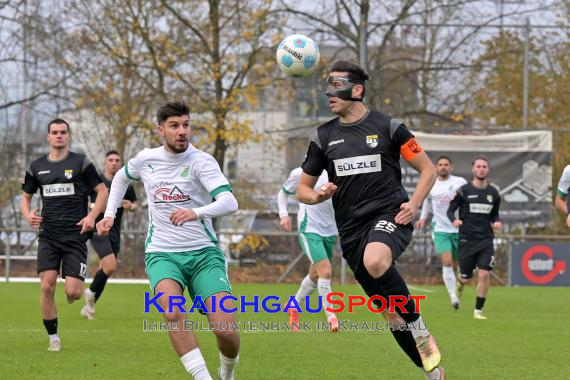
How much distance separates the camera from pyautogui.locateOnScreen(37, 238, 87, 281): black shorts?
1095 cm

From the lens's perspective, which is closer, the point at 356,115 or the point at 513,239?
the point at 356,115

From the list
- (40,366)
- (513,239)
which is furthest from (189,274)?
(513,239)

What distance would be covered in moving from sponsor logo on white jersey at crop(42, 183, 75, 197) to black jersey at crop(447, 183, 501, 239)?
23.3 ft

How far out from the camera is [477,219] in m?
16.0

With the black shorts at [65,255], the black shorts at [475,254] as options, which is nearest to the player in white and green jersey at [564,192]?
the black shorts at [475,254]

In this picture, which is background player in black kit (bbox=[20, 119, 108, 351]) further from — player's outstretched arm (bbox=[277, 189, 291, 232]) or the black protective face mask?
the black protective face mask

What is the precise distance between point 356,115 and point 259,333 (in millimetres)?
5323

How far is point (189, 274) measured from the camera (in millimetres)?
7746

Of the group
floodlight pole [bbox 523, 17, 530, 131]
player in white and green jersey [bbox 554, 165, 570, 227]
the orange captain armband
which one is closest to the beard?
the orange captain armband

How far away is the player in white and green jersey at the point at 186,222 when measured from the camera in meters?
7.55

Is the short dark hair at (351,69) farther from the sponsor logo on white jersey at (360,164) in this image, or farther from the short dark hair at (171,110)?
the short dark hair at (171,110)

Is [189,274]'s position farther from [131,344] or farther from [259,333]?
[259,333]

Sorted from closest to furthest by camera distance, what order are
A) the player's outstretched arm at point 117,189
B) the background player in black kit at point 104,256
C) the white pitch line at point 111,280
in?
the player's outstretched arm at point 117,189
the background player in black kit at point 104,256
the white pitch line at point 111,280

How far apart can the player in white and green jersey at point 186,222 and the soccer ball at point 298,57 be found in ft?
6.83
